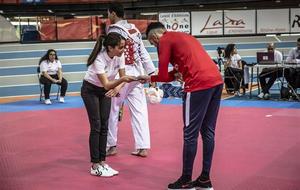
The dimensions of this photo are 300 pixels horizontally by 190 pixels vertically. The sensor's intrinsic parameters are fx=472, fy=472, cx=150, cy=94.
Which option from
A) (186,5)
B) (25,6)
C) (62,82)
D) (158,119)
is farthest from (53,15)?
(158,119)

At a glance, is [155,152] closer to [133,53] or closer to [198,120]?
[133,53]

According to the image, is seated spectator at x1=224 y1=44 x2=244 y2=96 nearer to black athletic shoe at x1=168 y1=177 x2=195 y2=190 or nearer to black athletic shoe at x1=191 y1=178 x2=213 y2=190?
black athletic shoe at x1=191 y1=178 x2=213 y2=190

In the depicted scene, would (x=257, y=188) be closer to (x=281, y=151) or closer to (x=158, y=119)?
(x=281, y=151)

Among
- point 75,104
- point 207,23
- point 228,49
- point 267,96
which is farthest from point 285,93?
point 207,23

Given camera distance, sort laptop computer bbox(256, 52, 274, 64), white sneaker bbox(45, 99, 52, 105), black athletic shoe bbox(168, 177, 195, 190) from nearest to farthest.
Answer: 1. black athletic shoe bbox(168, 177, 195, 190)
2. laptop computer bbox(256, 52, 274, 64)
3. white sneaker bbox(45, 99, 52, 105)

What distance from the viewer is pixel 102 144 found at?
17.6 ft

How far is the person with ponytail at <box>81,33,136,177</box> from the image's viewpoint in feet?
16.6

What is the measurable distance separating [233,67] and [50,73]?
16.9ft

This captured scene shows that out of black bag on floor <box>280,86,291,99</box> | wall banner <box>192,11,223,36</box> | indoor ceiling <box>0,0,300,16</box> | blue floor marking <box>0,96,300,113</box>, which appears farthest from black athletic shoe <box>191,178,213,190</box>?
indoor ceiling <box>0,0,300,16</box>

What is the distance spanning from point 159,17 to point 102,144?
51.2 feet

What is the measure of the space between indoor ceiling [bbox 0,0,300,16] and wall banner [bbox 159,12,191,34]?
3.12 meters

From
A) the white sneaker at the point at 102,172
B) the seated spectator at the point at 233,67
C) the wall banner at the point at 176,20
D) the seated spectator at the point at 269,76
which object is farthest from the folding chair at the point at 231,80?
the white sneaker at the point at 102,172

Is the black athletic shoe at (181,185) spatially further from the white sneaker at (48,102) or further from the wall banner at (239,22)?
the wall banner at (239,22)

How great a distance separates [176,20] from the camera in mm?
20312
